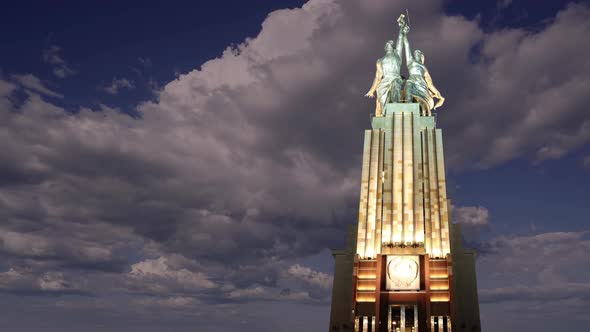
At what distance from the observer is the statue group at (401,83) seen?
3187 inches

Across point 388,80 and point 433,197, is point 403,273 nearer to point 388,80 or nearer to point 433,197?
point 433,197

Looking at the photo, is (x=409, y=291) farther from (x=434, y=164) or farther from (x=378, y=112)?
(x=378, y=112)

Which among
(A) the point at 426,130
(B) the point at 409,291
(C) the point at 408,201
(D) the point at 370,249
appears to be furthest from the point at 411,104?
(B) the point at 409,291

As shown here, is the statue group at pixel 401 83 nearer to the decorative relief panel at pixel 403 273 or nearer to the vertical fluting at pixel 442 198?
the vertical fluting at pixel 442 198

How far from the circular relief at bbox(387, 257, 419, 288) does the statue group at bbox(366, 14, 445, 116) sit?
80.9 ft

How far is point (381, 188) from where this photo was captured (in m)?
73.6

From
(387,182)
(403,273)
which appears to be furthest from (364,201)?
(403,273)

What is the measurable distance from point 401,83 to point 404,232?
965 inches

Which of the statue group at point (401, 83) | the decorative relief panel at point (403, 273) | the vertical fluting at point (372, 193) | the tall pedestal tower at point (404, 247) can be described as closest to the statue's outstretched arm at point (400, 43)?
the statue group at point (401, 83)

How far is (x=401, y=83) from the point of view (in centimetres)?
8188

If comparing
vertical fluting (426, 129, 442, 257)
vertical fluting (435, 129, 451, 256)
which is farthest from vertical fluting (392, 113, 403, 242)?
vertical fluting (435, 129, 451, 256)

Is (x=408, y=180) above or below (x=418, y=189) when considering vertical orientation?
above

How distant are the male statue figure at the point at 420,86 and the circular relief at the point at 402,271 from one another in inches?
974

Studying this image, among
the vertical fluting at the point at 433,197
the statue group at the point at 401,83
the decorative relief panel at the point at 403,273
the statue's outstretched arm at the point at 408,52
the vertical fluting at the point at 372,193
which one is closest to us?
the decorative relief panel at the point at 403,273
